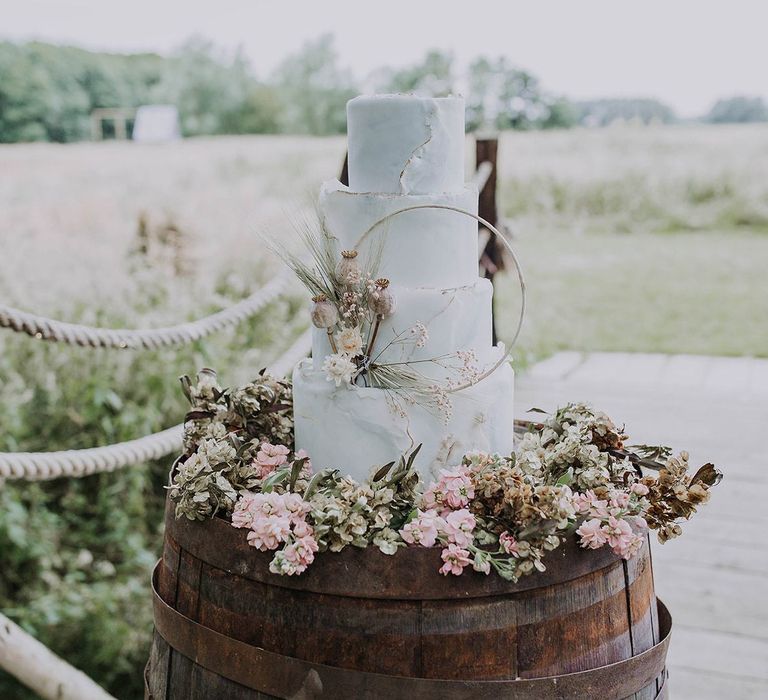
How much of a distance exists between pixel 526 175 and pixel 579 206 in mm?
667

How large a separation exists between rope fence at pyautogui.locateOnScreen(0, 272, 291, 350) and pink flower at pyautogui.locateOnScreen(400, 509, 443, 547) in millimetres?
1029

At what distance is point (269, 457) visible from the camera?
1.14 meters

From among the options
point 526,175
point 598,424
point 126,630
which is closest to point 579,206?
point 526,175

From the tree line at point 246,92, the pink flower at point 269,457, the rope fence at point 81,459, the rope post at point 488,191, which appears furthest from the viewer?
the tree line at point 246,92

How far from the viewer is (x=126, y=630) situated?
2.64 meters

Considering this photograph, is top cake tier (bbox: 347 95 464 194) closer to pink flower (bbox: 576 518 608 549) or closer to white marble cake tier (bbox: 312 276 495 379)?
white marble cake tier (bbox: 312 276 495 379)

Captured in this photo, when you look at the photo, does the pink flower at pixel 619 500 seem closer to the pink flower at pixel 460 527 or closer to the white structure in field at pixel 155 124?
the pink flower at pixel 460 527

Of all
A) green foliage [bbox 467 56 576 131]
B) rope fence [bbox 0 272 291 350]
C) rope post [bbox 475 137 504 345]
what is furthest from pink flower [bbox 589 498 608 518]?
green foliage [bbox 467 56 576 131]

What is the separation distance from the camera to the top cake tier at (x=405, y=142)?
1.05 metres

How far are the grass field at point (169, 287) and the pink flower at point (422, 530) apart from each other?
0.44 meters

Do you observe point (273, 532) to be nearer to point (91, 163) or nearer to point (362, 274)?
point (362, 274)

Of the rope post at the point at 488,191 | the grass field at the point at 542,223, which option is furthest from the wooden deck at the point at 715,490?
the rope post at the point at 488,191

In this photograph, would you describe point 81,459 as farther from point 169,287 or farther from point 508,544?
point 169,287

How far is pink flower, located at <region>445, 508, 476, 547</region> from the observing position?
905mm
